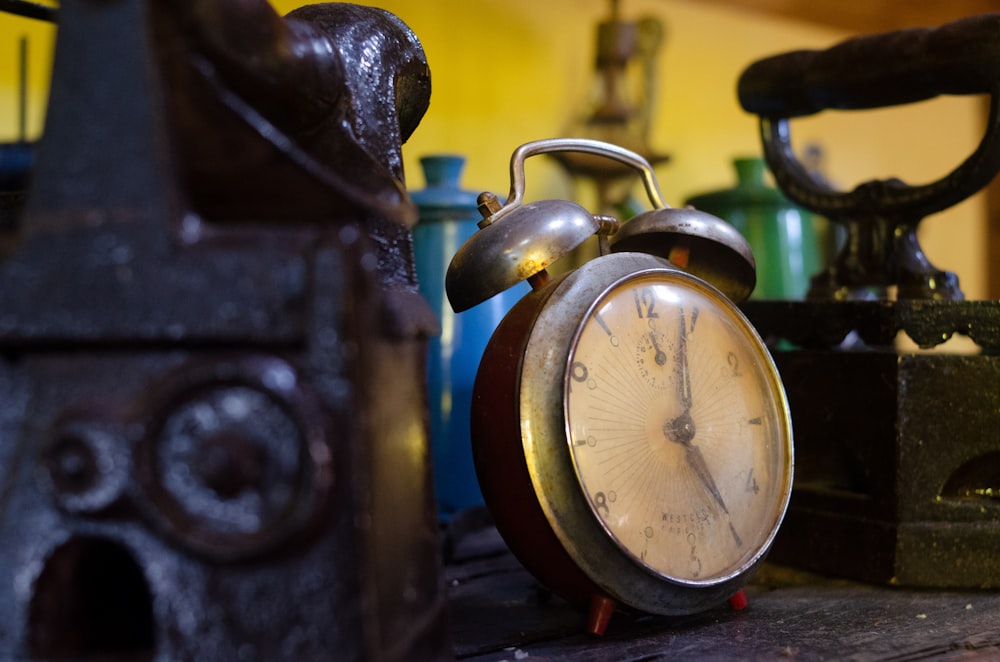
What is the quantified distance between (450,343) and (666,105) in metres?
1.28

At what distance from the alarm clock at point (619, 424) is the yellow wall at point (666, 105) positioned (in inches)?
37.5

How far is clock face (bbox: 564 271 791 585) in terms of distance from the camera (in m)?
0.82

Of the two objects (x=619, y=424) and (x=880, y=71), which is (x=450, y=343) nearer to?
(x=619, y=424)

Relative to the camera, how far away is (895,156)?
2680 mm

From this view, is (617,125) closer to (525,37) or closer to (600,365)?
(525,37)

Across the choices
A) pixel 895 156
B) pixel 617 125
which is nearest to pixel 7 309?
pixel 617 125

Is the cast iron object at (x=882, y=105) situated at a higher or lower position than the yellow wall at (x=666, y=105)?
lower

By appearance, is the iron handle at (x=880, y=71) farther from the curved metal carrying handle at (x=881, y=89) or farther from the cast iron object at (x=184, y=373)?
the cast iron object at (x=184, y=373)

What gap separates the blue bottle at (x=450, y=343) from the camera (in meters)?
1.20

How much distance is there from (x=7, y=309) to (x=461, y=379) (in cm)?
72

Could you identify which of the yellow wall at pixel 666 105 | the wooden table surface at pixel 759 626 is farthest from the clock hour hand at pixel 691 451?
the yellow wall at pixel 666 105

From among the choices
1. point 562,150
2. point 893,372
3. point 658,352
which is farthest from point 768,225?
point 658,352

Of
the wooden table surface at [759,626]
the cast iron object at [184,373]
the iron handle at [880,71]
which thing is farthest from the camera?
the iron handle at [880,71]

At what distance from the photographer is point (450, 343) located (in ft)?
3.97
